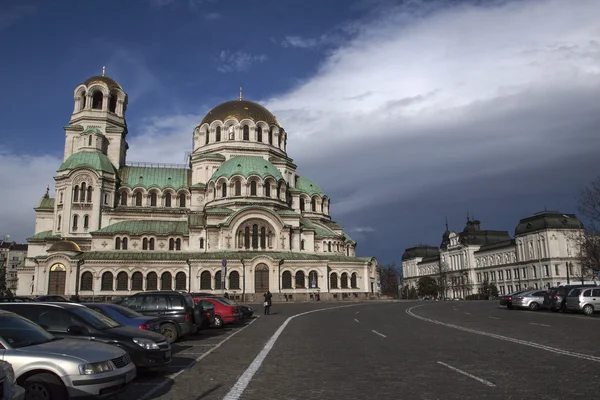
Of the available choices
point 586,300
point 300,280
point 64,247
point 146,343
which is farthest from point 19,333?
point 300,280

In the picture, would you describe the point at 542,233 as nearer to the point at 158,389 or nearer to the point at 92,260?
the point at 92,260

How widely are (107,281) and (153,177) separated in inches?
724

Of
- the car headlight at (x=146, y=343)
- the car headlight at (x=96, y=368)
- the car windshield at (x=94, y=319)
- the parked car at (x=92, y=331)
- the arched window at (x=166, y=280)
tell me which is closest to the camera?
the car headlight at (x=96, y=368)

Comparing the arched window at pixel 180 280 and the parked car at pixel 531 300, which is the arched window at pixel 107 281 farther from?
the parked car at pixel 531 300

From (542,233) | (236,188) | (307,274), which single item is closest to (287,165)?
(236,188)

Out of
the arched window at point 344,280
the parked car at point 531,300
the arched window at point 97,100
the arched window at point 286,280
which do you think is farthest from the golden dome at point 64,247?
the parked car at point 531,300

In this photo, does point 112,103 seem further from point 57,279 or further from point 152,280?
point 152,280

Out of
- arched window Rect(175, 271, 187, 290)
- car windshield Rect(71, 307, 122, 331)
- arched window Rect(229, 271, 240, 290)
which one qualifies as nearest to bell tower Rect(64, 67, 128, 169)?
arched window Rect(175, 271, 187, 290)

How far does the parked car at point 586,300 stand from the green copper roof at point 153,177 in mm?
51964

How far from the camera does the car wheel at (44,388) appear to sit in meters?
7.73

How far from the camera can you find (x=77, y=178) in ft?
202

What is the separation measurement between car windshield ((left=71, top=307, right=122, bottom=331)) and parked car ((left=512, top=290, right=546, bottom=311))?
31.1m

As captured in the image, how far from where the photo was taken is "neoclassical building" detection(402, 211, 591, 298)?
3462 inches

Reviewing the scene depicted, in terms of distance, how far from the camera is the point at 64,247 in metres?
55.7
